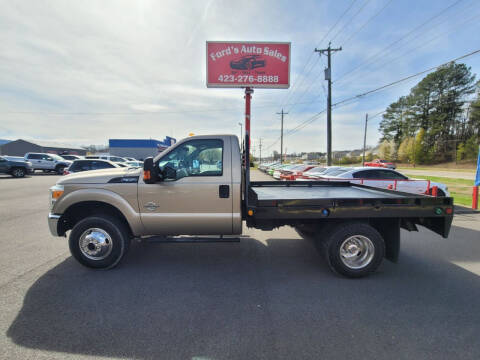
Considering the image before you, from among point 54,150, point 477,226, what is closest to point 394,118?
point 477,226

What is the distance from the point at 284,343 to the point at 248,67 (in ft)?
14.9

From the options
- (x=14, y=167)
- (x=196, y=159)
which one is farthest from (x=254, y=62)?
(x=14, y=167)

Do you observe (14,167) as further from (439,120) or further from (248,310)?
(439,120)

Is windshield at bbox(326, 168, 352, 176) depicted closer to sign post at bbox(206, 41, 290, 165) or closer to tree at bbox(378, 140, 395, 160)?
sign post at bbox(206, 41, 290, 165)

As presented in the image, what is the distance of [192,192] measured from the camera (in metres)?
3.47

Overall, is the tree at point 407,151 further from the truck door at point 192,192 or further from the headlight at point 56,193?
the headlight at point 56,193

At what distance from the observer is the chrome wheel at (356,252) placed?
3473mm

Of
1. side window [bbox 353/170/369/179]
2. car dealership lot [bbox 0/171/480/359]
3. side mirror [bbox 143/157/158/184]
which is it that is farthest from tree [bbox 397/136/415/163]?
side mirror [bbox 143/157/158/184]

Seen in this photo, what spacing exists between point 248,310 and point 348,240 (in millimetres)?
1815

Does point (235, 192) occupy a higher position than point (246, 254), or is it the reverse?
point (235, 192)

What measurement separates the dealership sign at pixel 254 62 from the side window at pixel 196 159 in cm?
177

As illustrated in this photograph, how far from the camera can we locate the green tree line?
5041 centimetres

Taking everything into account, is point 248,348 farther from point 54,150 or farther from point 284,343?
point 54,150

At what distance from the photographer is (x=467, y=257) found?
4.19 m
